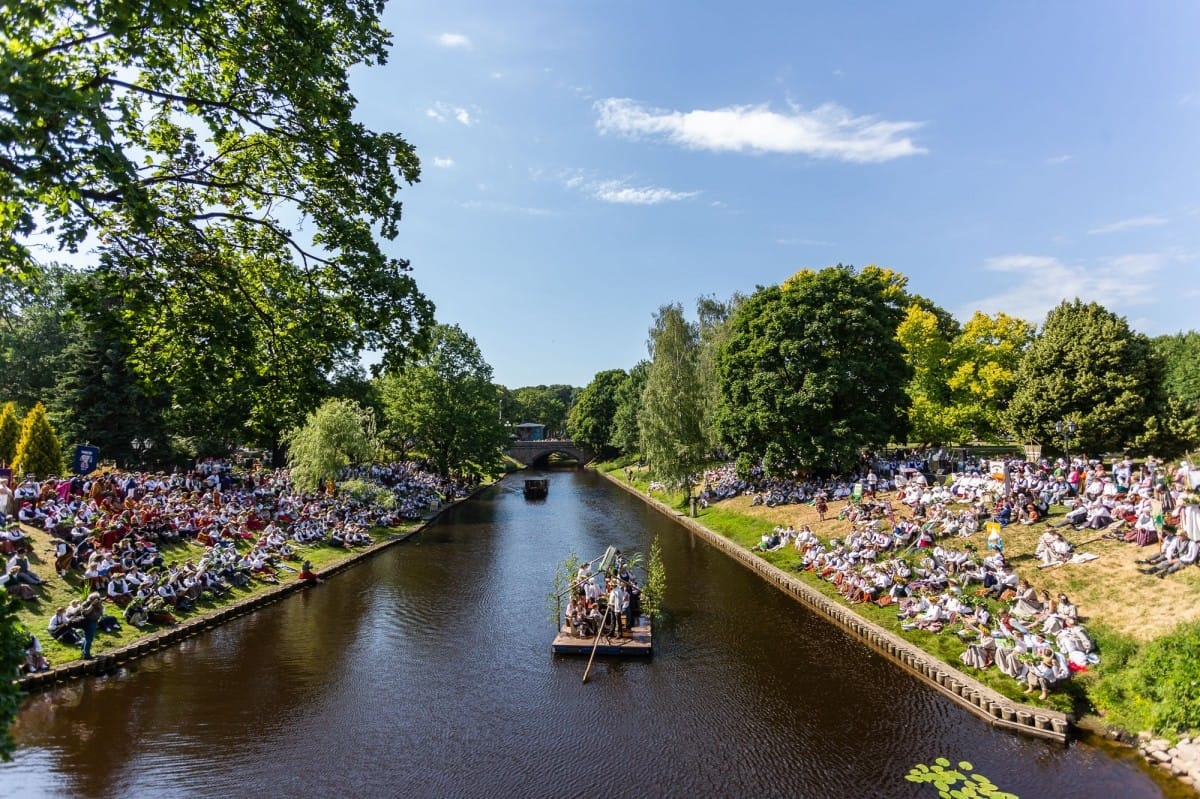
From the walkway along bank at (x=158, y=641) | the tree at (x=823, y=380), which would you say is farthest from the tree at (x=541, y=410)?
the walkway along bank at (x=158, y=641)

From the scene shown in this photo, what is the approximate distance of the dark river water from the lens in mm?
12227

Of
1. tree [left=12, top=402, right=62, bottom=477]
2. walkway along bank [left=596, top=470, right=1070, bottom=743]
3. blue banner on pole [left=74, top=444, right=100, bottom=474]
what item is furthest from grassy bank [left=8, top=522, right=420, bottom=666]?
walkway along bank [left=596, top=470, right=1070, bottom=743]

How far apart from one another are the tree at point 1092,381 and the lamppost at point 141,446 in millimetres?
52065

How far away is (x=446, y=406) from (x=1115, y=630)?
49.2 meters

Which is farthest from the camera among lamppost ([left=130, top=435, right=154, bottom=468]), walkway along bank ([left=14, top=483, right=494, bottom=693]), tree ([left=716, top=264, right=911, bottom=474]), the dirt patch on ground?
lamppost ([left=130, top=435, right=154, bottom=468])

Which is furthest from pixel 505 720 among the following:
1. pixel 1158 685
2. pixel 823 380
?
pixel 823 380

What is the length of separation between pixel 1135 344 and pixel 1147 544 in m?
22.6

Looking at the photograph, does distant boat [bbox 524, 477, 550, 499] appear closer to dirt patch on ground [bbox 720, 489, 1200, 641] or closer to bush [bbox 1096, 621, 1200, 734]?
dirt patch on ground [bbox 720, 489, 1200, 641]

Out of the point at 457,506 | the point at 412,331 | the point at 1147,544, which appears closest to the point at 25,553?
the point at 412,331

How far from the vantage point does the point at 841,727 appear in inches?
580

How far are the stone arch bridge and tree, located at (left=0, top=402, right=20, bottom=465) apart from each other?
63.3 meters

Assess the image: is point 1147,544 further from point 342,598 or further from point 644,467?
point 644,467

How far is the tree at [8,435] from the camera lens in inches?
1414

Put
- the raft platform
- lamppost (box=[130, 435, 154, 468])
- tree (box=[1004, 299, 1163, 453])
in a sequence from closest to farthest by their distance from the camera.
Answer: the raft platform
tree (box=[1004, 299, 1163, 453])
lamppost (box=[130, 435, 154, 468])
